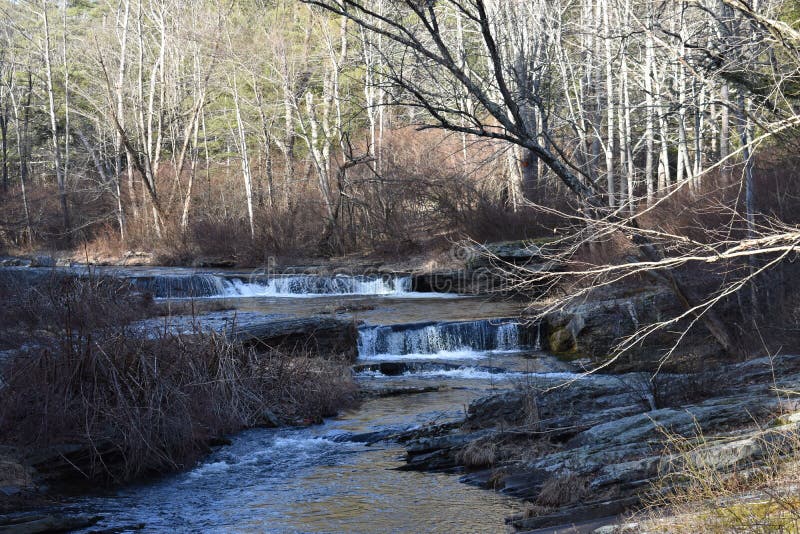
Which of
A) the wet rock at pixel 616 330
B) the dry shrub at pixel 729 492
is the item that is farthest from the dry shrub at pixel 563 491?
the wet rock at pixel 616 330

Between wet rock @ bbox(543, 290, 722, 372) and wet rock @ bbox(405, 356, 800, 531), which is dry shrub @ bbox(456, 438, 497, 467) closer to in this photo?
wet rock @ bbox(405, 356, 800, 531)

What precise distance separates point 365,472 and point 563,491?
94.8 inches

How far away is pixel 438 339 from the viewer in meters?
15.8

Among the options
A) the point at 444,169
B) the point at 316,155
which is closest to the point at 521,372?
the point at 444,169

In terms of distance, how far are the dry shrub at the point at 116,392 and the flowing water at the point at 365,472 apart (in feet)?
1.04

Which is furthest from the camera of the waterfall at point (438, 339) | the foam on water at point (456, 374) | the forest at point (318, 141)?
the forest at point (318, 141)

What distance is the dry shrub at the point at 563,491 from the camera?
6.47m

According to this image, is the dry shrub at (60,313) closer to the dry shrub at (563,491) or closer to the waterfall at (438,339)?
the dry shrub at (563,491)

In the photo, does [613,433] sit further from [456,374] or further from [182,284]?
[182,284]

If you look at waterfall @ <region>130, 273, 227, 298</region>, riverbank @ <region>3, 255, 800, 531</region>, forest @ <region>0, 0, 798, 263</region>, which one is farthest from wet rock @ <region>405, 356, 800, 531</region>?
waterfall @ <region>130, 273, 227, 298</region>

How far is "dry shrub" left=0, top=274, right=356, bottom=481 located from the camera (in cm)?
845

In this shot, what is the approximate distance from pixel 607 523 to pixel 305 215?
23.9 metres

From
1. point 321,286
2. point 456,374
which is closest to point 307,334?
point 456,374

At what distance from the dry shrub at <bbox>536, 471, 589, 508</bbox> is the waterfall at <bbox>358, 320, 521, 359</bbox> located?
28.0 ft
